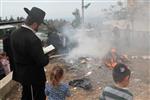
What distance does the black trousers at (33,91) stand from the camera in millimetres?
5875

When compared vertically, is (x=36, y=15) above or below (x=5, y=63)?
above

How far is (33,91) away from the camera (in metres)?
5.91

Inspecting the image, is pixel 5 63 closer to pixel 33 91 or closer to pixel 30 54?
pixel 33 91

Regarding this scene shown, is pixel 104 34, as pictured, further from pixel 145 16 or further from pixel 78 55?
pixel 78 55

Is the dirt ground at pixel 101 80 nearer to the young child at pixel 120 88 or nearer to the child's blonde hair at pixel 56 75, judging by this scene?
the child's blonde hair at pixel 56 75

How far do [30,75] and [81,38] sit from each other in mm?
13561

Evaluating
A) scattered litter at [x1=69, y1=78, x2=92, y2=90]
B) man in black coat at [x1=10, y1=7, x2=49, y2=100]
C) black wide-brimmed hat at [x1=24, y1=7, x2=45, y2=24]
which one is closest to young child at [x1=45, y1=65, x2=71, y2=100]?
man in black coat at [x1=10, y1=7, x2=49, y2=100]

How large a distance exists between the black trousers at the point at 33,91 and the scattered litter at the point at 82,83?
4.33 meters

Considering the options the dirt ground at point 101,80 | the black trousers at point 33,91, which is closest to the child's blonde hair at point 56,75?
the black trousers at point 33,91

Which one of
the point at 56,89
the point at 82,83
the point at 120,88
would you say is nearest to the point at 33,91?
the point at 56,89

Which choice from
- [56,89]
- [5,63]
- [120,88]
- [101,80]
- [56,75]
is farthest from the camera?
[5,63]

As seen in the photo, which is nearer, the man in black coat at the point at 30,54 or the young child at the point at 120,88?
the young child at the point at 120,88

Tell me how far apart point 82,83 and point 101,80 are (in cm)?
79

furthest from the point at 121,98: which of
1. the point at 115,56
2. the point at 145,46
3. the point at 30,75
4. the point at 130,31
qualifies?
the point at 130,31
